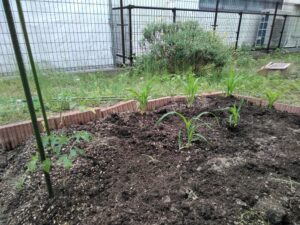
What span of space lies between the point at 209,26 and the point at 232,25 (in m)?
1.06

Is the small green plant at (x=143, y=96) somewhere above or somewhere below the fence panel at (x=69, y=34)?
below

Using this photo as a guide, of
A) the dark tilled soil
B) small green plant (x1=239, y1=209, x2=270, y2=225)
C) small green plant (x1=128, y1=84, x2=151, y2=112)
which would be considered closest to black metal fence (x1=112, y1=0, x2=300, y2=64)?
small green plant (x1=128, y1=84, x2=151, y2=112)

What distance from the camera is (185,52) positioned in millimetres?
3746

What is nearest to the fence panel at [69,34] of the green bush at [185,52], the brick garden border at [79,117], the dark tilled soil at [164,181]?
the green bush at [185,52]

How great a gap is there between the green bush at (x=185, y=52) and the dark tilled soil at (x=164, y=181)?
7.26ft

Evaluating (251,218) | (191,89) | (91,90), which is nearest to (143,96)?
(191,89)

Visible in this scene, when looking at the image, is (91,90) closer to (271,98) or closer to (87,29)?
(271,98)

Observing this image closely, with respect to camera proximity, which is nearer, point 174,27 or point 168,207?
point 168,207

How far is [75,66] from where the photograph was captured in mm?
4402

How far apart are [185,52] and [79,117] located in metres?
2.44

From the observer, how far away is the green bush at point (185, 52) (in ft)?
12.3

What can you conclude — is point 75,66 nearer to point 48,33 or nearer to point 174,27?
point 48,33

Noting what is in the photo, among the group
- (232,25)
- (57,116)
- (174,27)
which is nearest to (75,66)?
(174,27)

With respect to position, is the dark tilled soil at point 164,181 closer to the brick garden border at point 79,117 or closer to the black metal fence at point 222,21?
the brick garden border at point 79,117
